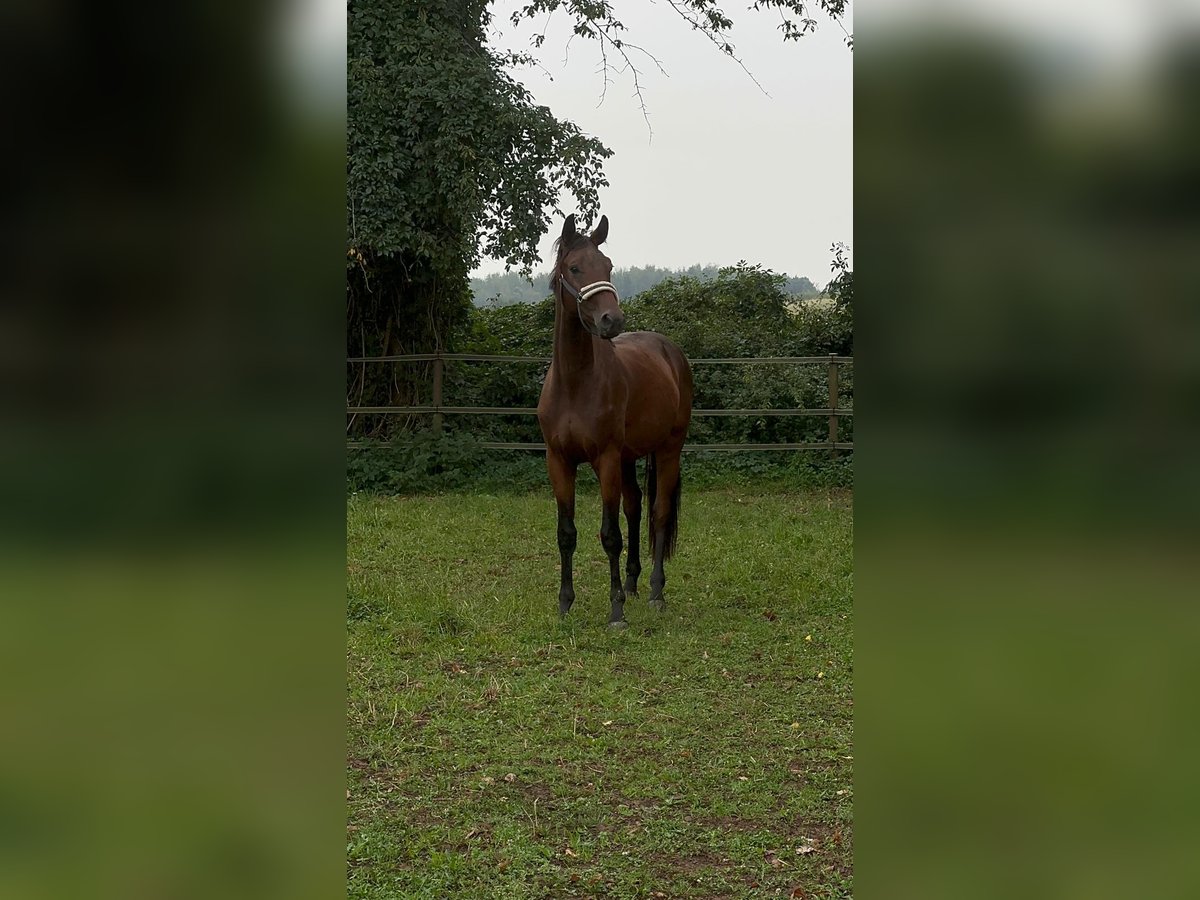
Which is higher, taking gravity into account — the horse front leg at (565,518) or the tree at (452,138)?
the tree at (452,138)

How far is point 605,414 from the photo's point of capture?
235 inches

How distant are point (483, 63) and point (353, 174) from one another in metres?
1.82

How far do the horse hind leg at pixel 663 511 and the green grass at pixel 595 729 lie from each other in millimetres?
283

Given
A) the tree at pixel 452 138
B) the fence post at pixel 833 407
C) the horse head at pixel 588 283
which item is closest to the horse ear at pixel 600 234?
the horse head at pixel 588 283

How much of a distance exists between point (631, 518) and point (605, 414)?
1206 mm

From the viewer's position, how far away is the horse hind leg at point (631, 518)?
22.3 feet

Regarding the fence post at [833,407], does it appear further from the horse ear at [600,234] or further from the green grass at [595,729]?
the horse ear at [600,234]

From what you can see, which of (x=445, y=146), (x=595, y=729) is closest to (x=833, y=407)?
(x=445, y=146)

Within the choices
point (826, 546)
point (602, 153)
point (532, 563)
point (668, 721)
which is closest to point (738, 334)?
point (602, 153)

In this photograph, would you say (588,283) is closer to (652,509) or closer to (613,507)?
(613,507)

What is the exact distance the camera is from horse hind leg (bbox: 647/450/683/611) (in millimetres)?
6598

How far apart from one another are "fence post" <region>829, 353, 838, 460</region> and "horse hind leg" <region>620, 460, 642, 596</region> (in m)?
5.75

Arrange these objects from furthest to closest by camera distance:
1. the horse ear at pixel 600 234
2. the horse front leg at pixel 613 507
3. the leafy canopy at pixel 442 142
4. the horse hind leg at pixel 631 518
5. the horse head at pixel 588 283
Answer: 1. the leafy canopy at pixel 442 142
2. the horse hind leg at pixel 631 518
3. the horse front leg at pixel 613 507
4. the horse ear at pixel 600 234
5. the horse head at pixel 588 283
